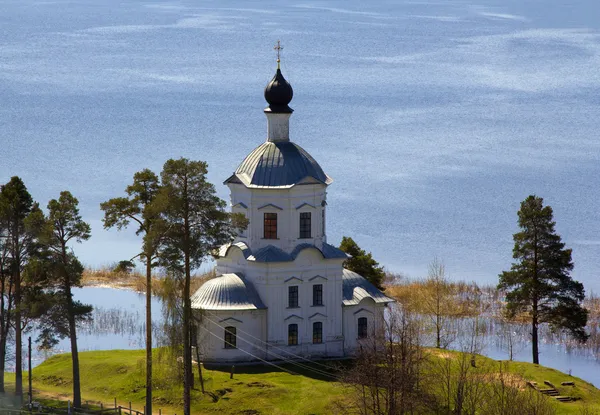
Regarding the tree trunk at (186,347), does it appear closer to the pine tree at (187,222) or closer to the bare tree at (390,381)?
the pine tree at (187,222)

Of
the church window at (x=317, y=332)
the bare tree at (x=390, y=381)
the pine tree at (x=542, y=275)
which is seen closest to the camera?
the bare tree at (x=390, y=381)

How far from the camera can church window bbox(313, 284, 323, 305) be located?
2068 inches

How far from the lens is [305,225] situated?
52375mm

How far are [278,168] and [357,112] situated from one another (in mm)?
70405

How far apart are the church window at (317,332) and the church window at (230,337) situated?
10.0 feet

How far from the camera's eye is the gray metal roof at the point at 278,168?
52.0 meters

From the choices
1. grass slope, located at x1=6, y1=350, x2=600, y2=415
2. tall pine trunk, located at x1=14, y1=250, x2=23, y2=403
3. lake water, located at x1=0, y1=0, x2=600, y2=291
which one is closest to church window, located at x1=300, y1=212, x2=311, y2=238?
grass slope, located at x1=6, y1=350, x2=600, y2=415

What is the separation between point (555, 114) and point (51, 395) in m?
80.1

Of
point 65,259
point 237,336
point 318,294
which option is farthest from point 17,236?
point 318,294

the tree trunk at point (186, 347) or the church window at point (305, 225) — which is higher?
the church window at point (305, 225)

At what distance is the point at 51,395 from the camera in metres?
48.2

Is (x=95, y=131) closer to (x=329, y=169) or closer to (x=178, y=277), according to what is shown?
(x=329, y=169)

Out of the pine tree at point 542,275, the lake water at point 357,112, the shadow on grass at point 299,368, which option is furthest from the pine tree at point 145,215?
the lake water at point 357,112

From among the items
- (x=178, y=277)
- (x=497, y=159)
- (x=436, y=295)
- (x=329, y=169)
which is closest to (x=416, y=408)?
(x=178, y=277)
